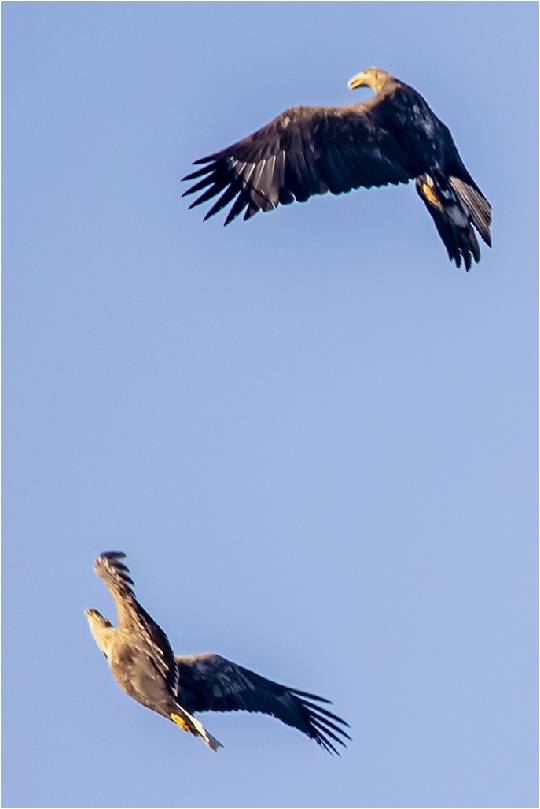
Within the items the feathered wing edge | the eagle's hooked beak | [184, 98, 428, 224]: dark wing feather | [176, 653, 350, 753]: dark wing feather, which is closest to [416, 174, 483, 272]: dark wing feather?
the feathered wing edge

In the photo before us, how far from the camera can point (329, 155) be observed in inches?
650

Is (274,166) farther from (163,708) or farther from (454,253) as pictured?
(163,708)

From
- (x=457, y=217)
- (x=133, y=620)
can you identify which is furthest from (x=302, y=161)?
(x=133, y=620)

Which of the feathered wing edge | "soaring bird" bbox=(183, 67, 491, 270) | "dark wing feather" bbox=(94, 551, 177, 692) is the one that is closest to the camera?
"dark wing feather" bbox=(94, 551, 177, 692)

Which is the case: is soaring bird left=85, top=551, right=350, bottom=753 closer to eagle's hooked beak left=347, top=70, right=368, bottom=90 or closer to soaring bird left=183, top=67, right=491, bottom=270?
soaring bird left=183, top=67, right=491, bottom=270

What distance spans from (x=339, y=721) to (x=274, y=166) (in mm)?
4490

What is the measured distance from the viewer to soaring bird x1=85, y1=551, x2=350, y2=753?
48.6ft

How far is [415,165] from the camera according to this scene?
16875mm

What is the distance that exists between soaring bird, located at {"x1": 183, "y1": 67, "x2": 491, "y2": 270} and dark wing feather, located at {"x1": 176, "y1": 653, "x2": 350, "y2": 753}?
354 cm

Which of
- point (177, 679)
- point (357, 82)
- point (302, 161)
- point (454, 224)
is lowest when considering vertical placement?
point (177, 679)

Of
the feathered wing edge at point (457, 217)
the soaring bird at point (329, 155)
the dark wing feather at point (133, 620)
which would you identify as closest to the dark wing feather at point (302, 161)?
the soaring bird at point (329, 155)

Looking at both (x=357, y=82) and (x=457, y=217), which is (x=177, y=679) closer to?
(x=457, y=217)

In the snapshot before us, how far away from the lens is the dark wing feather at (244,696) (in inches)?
640

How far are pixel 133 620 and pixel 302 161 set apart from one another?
3.97m
